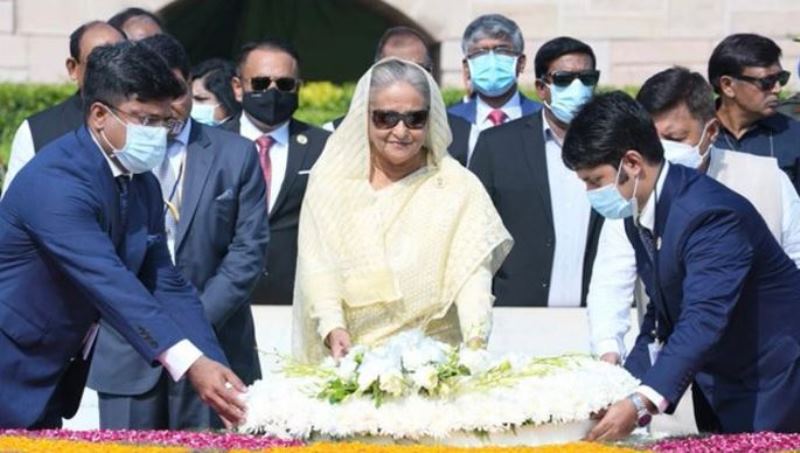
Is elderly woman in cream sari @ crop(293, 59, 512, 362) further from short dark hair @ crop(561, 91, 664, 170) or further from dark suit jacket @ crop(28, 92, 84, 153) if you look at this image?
dark suit jacket @ crop(28, 92, 84, 153)

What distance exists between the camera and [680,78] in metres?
6.64

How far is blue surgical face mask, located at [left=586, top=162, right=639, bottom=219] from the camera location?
5734mm

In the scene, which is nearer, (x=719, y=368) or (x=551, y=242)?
(x=719, y=368)

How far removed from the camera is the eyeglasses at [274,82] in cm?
852

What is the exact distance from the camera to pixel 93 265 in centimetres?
566

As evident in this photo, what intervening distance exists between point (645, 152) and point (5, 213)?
1.98 metres

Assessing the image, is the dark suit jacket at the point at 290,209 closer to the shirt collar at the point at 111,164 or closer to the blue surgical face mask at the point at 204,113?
the blue surgical face mask at the point at 204,113

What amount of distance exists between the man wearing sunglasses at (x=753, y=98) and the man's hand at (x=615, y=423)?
2.97 metres

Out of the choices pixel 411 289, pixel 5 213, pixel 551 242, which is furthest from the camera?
pixel 551 242

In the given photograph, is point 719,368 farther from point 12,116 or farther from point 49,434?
point 12,116

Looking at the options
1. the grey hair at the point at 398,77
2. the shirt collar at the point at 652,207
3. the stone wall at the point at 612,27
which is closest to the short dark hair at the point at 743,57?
the grey hair at the point at 398,77

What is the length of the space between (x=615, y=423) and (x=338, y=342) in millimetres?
1166

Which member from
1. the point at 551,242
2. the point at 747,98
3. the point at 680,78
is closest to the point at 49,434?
the point at 680,78

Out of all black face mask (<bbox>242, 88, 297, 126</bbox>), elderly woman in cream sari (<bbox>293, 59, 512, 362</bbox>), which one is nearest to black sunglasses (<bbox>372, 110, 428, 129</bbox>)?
elderly woman in cream sari (<bbox>293, 59, 512, 362</bbox>)
